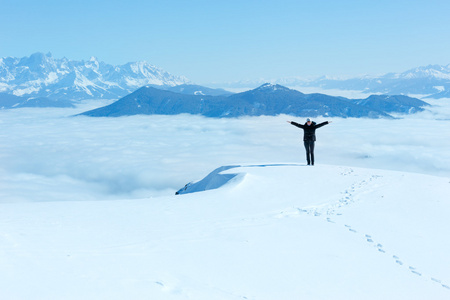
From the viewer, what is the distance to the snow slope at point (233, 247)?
6.31 meters

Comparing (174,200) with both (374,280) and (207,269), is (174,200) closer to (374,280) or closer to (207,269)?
(207,269)

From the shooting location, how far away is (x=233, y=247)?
27.2 feet

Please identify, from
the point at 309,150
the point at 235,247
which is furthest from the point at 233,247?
the point at 309,150

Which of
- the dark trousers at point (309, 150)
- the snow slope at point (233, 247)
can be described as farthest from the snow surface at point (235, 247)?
the dark trousers at point (309, 150)

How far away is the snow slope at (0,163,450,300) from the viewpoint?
20.7ft

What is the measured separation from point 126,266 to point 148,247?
1.20 metres

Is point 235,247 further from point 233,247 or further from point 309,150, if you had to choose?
point 309,150

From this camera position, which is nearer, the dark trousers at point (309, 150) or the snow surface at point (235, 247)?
the snow surface at point (235, 247)

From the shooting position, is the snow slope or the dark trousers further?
the dark trousers

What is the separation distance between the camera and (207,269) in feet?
23.2

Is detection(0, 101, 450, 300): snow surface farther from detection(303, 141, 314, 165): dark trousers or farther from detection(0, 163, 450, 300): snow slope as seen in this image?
detection(303, 141, 314, 165): dark trousers

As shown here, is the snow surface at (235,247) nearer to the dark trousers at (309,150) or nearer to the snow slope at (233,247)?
the snow slope at (233,247)

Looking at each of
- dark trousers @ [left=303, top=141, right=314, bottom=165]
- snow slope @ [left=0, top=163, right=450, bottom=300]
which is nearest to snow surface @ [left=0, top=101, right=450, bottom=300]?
snow slope @ [left=0, top=163, right=450, bottom=300]

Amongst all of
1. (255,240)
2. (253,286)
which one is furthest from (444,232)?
(253,286)
